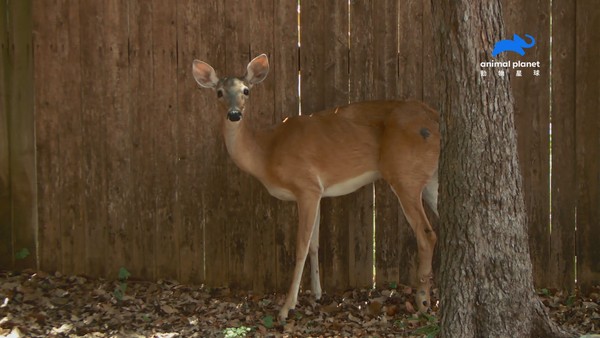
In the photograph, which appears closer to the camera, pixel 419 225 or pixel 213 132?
pixel 419 225

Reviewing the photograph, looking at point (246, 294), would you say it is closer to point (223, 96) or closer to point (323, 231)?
point (323, 231)

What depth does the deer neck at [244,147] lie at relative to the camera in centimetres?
688

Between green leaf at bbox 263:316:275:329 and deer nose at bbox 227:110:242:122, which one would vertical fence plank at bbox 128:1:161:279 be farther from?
green leaf at bbox 263:316:275:329

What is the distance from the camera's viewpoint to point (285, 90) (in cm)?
730

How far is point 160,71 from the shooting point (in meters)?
7.36

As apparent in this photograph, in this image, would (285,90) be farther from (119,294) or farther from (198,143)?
(119,294)

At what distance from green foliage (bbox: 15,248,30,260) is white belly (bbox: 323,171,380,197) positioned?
109 inches

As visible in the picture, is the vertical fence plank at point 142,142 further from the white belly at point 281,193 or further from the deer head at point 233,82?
the white belly at point 281,193

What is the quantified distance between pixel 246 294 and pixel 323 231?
867 millimetres

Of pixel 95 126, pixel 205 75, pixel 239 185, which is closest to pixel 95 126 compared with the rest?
pixel 95 126

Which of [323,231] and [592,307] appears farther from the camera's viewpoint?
[323,231]

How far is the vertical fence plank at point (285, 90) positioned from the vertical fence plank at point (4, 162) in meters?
2.37

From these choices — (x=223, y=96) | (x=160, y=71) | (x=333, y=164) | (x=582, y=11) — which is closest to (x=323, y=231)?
(x=333, y=164)

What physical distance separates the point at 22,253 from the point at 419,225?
3.55m
